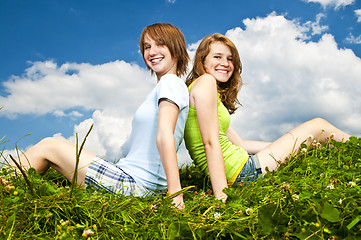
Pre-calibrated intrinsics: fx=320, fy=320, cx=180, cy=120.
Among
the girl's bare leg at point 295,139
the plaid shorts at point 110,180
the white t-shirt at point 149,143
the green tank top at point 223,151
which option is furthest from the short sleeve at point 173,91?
the girl's bare leg at point 295,139

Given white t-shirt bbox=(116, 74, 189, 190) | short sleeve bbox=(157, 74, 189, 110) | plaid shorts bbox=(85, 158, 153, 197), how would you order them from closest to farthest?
short sleeve bbox=(157, 74, 189, 110)
plaid shorts bbox=(85, 158, 153, 197)
white t-shirt bbox=(116, 74, 189, 190)

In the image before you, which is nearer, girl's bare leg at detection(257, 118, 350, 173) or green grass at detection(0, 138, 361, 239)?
green grass at detection(0, 138, 361, 239)

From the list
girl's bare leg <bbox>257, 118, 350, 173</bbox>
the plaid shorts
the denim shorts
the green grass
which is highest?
girl's bare leg <bbox>257, 118, 350, 173</bbox>

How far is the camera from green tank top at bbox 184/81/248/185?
3.97 meters

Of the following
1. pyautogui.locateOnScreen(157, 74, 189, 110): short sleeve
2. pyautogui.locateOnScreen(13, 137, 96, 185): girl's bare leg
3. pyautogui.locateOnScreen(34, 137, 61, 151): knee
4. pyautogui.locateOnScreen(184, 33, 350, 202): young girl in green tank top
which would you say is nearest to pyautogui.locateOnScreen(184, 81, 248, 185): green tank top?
pyautogui.locateOnScreen(184, 33, 350, 202): young girl in green tank top

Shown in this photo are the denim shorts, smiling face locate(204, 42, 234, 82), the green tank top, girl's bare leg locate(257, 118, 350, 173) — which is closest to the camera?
the green tank top

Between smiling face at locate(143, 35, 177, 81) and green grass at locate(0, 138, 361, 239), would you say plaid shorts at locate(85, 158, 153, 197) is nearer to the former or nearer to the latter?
green grass at locate(0, 138, 361, 239)

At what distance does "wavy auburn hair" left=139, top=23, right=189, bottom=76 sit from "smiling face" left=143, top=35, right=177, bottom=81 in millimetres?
45

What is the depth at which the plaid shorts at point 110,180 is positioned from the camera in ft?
11.1

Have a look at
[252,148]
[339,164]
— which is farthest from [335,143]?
[252,148]

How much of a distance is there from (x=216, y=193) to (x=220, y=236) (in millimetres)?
1058

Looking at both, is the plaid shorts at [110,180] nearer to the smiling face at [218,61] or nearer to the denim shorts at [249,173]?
the denim shorts at [249,173]

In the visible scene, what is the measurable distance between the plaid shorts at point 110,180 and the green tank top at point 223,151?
95cm

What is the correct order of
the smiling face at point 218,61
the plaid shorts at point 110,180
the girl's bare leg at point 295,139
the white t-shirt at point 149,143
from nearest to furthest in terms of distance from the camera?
the plaid shorts at point 110,180
the white t-shirt at point 149,143
the girl's bare leg at point 295,139
the smiling face at point 218,61
